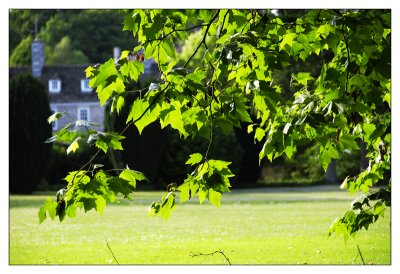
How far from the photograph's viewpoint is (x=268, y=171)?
1930cm

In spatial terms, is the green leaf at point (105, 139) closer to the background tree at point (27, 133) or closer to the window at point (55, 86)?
the background tree at point (27, 133)

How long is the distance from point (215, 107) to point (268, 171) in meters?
17.0

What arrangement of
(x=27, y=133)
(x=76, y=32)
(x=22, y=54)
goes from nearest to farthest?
(x=27, y=133), (x=22, y=54), (x=76, y=32)

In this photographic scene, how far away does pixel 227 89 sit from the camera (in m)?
2.44

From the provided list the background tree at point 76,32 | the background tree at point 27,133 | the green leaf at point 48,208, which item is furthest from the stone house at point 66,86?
the green leaf at point 48,208

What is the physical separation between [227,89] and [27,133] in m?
13.4

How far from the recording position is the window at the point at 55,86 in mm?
21159

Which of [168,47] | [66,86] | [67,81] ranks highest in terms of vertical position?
[67,81]

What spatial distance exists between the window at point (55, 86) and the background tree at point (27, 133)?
5503mm

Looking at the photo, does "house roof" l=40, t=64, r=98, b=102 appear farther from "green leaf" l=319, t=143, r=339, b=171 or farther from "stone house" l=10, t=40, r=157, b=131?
"green leaf" l=319, t=143, r=339, b=171

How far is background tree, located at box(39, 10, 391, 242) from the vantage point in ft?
7.43

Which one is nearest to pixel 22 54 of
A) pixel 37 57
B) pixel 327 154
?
pixel 37 57

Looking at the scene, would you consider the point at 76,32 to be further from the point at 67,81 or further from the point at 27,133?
the point at 27,133
